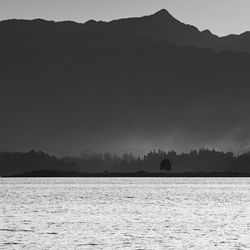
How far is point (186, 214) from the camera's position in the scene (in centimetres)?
16362

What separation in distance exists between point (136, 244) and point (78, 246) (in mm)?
7682

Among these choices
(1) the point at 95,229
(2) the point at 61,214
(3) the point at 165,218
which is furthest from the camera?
(2) the point at 61,214

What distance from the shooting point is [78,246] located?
10019 centimetres

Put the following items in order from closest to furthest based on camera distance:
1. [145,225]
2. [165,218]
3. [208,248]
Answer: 1. [208,248]
2. [145,225]
3. [165,218]

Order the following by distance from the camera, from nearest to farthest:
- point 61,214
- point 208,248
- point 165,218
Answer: point 208,248 < point 165,218 < point 61,214

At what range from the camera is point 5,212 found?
167 m

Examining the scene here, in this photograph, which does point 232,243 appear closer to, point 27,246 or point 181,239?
point 181,239

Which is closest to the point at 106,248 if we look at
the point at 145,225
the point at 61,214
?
the point at 145,225

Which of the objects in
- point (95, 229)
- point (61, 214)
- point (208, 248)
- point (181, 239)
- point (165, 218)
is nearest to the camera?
point (208, 248)

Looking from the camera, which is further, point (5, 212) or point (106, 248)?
point (5, 212)

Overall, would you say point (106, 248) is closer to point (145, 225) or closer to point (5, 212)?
point (145, 225)

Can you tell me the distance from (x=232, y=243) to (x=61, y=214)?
63932 millimetres

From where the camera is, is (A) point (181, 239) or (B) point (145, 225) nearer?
(A) point (181, 239)

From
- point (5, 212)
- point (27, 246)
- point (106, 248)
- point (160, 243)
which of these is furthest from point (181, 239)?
point (5, 212)
